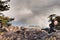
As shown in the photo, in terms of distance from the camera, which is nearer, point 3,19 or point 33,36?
point 33,36

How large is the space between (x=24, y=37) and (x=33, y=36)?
1.40m

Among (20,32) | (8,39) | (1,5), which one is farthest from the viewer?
(1,5)

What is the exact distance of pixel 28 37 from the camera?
29469 millimetres

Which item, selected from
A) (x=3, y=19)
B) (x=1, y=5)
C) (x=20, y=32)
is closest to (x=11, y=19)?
(x=3, y=19)

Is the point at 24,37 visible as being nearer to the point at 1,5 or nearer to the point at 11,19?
the point at 1,5

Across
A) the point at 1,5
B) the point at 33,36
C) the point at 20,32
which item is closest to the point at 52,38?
the point at 33,36

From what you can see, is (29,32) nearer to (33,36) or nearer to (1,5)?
(33,36)

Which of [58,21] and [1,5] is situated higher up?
[1,5]

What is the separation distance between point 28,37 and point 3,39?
3848mm

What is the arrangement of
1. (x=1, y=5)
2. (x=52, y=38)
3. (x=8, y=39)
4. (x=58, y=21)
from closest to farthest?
1. (x=52, y=38)
2. (x=8, y=39)
3. (x=58, y=21)
4. (x=1, y=5)

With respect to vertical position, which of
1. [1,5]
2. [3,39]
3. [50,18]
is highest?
[1,5]

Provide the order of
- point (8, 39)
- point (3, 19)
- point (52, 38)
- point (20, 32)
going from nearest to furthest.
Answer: point (52, 38)
point (8, 39)
point (20, 32)
point (3, 19)

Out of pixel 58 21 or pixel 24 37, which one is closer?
pixel 24 37

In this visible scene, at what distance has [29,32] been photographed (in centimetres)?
3108
